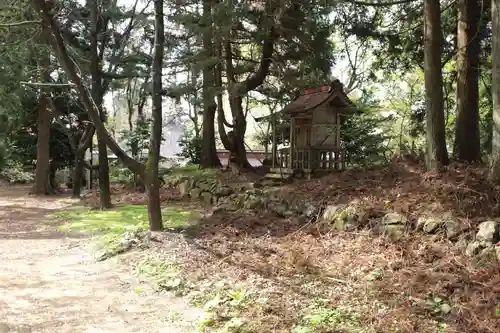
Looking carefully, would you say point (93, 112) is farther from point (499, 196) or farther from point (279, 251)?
point (499, 196)

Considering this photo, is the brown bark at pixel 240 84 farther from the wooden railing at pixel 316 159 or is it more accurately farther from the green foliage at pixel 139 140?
the green foliage at pixel 139 140

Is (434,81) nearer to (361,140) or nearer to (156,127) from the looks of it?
(156,127)

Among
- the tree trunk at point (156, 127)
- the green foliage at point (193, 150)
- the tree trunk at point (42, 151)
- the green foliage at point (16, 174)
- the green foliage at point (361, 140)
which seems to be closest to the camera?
the tree trunk at point (156, 127)

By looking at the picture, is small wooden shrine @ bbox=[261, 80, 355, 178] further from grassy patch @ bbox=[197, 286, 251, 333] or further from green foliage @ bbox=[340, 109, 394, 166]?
grassy patch @ bbox=[197, 286, 251, 333]

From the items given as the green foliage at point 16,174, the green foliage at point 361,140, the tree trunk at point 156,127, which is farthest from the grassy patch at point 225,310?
the green foliage at point 16,174

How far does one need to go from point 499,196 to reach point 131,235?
5.73 meters

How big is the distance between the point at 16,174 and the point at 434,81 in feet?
75.4

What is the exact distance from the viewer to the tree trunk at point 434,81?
7457 mm

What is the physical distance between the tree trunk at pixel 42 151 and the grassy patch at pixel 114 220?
19.9 ft

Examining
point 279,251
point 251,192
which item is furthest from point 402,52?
point 279,251

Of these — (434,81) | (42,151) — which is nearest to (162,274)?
(434,81)

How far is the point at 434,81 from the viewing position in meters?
7.48

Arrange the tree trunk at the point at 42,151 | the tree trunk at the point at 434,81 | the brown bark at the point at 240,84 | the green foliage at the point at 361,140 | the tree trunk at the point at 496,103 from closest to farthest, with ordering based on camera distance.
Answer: the tree trunk at the point at 496,103 → the tree trunk at the point at 434,81 → the brown bark at the point at 240,84 → the green foliage at the point at 361,140 → the tree trunk at the point at 42,151

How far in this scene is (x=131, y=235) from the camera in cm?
794
